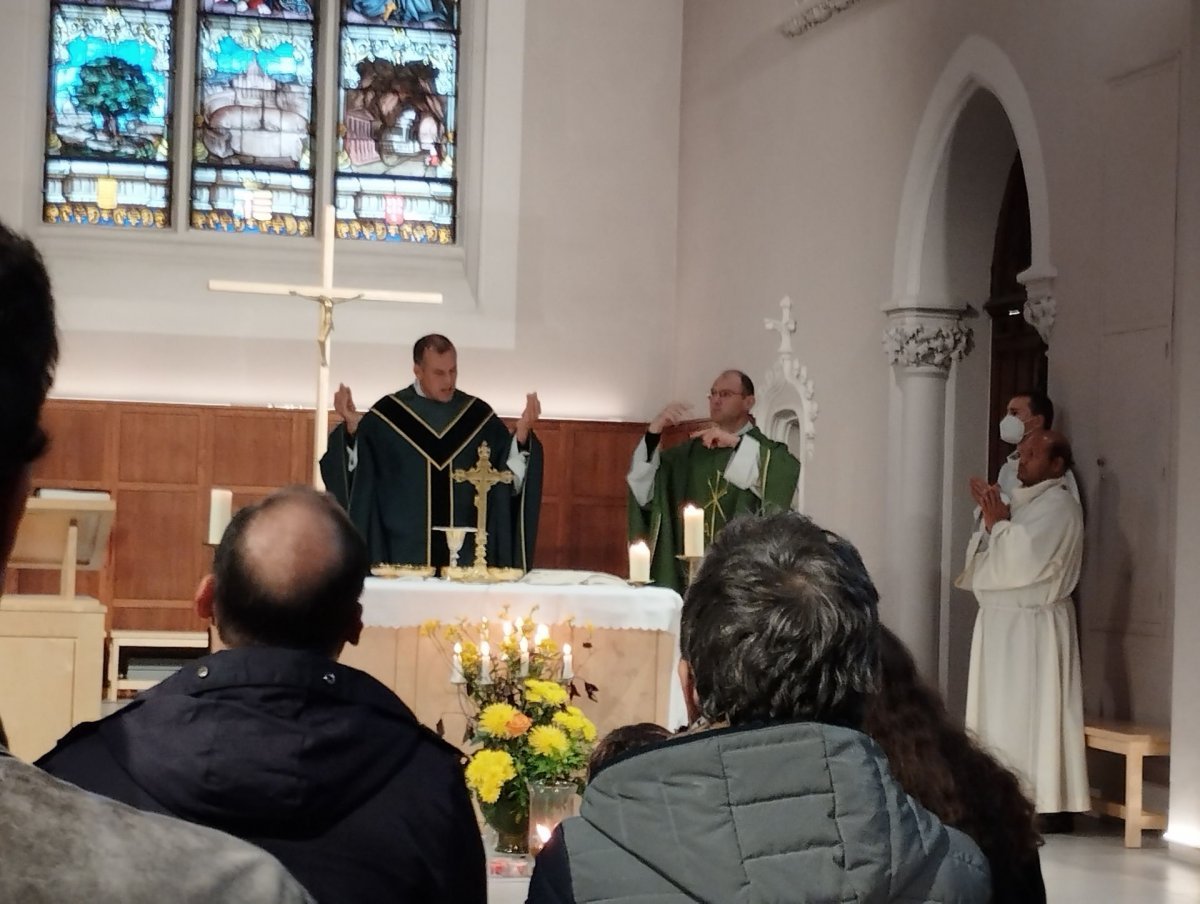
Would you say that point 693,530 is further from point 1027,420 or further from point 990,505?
point 1027,420

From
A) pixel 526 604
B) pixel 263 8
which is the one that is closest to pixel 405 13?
pixel 263 8

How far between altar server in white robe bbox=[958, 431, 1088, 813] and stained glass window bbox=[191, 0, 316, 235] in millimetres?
7204

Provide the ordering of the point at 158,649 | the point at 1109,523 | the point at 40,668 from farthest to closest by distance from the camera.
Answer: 1. the point at 158,649
2. the point at 1109,523
3. the point at 40,668

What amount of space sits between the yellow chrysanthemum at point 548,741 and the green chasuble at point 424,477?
13.4ft

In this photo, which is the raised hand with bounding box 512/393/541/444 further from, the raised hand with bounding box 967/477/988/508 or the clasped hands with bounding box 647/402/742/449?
the raised hand with bounding box 967/477/988/508

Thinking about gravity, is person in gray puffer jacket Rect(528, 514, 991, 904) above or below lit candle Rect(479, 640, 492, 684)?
above

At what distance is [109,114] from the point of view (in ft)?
41.9

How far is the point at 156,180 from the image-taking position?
12.8 meters

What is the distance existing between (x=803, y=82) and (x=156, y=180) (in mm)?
5158

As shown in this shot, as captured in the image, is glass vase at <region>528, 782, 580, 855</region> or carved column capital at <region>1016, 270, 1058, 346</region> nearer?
glass vase at <region>528, 782, 580, 855</region>

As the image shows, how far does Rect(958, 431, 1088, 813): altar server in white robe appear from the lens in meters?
7.04

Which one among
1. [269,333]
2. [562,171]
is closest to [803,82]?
[562,171]

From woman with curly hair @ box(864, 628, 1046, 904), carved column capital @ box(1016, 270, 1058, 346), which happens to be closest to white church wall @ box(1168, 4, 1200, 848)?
carved column capital @ box(1016, 270, 1058, 346)

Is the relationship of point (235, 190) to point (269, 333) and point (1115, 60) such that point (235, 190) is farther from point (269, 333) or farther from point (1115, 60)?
point (1115, 60)
